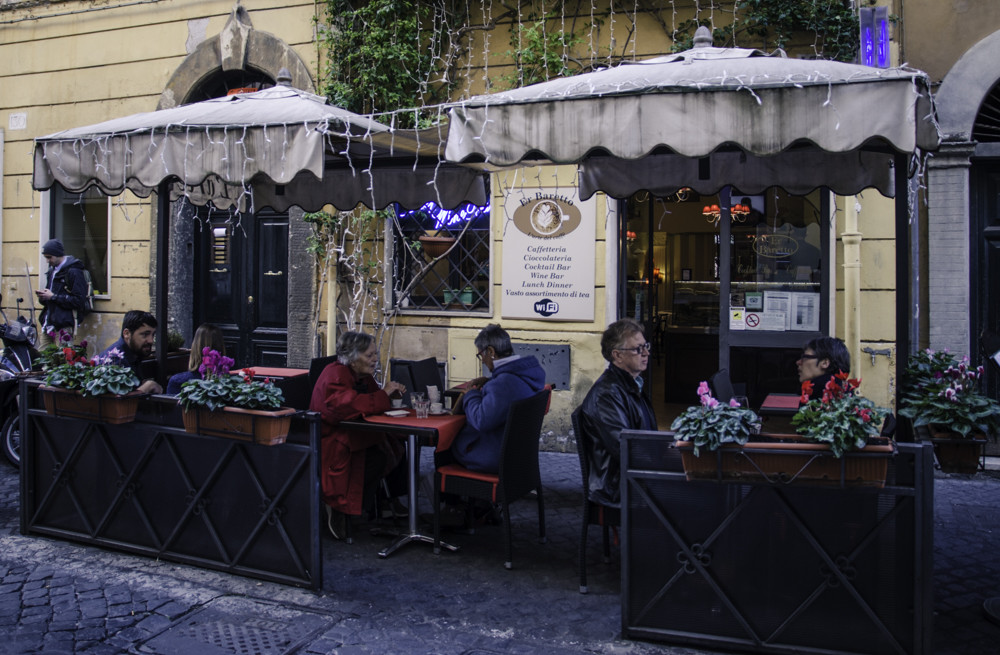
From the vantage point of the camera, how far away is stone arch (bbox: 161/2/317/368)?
899cm

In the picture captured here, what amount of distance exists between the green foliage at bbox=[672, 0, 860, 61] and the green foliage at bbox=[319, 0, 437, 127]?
2.60m

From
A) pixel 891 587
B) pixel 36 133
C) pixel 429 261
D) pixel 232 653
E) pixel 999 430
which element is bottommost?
pixel 232 653

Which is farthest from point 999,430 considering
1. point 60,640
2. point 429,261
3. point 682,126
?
point 429,261

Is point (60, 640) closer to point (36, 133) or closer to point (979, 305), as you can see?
point (979, 305)

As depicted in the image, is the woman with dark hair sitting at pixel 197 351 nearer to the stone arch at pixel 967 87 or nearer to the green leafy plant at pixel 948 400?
the green leafy plant at pixel 948 400

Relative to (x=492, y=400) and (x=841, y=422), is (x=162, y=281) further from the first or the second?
(x=841, y=422)

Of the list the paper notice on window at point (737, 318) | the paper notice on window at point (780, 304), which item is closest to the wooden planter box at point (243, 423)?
the paper notice on window at point (737, 318)

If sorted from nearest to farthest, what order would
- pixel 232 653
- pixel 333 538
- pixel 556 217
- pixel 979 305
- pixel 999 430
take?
pixel 232 653 < pixel 999 430 < pixel 333 538 < pixel 979 305 < pixel 556 217

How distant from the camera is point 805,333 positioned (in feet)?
24.0

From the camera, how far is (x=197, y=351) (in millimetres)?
5270

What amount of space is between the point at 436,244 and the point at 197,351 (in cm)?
352

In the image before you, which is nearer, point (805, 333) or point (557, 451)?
point (805, 333)

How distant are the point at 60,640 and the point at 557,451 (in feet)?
16.3

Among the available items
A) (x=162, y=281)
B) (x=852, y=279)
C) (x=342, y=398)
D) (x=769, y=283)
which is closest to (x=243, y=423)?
(x=342, y=398)
